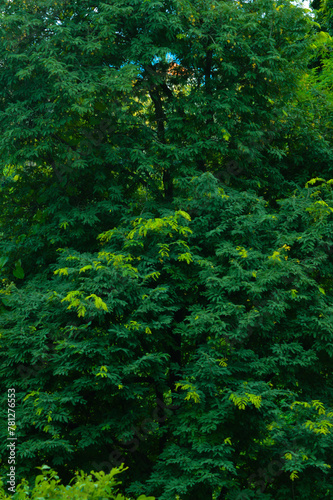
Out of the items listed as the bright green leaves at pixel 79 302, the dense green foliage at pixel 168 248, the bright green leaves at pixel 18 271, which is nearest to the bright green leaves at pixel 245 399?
the dense green foliage at pixel 168 248

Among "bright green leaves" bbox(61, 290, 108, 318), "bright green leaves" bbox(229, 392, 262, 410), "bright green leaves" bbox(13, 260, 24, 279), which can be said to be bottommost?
"bright green leaves" bbox(229, 392, 262, 410)

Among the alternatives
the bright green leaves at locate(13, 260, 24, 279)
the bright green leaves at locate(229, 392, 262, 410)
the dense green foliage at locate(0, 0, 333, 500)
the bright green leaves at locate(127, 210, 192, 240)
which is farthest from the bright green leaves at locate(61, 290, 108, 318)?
the bright green leaves at locate(229, 392, 262, 410)

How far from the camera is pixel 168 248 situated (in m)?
7.98

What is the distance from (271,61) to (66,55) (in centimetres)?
349

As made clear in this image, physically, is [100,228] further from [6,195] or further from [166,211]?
[6,195]

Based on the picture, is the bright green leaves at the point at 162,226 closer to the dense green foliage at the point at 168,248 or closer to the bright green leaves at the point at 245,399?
the dense green foliage at the point at 168,248

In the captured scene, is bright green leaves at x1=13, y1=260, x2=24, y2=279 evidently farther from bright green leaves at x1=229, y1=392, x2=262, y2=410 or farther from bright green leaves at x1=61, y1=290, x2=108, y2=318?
bright green leaves at x1=229, y1=392, x2=262, y2=410

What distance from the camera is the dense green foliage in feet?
24.2

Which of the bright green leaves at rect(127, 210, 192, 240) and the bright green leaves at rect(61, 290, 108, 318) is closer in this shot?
the bright green leaves at rect(61, 290, 108, 318)

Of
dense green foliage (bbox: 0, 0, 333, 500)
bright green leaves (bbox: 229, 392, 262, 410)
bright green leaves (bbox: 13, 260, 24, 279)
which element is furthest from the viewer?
bright green leaves (bbox: 13, 260, 24, 279)

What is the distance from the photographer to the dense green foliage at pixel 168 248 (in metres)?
7.38

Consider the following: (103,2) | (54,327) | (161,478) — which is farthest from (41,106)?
(161,478)

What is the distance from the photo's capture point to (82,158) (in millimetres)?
9164

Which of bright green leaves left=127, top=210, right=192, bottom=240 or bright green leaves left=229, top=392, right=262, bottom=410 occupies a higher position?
bright green leaves left=127, top=210, right=192, bottom=240
